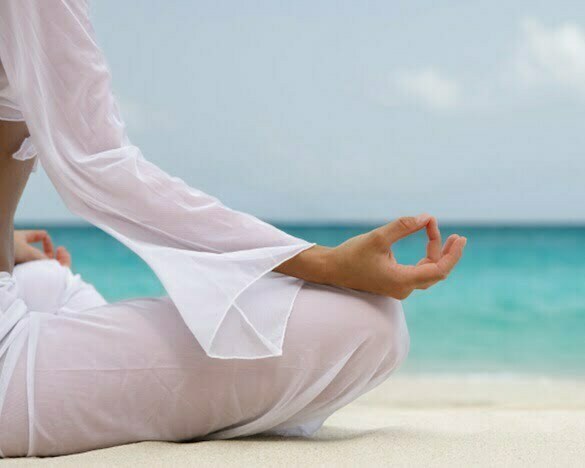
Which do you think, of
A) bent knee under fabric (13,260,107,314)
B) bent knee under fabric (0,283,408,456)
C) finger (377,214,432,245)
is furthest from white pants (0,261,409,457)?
bent knee under fabric (13,260,107,314)

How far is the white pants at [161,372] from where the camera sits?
1132 mm

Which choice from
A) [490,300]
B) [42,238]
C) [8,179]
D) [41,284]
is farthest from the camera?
[490,300]

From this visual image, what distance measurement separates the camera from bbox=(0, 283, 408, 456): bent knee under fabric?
44.6 inches

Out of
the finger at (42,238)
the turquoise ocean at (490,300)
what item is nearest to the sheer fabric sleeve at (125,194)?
the finger at (42,238)

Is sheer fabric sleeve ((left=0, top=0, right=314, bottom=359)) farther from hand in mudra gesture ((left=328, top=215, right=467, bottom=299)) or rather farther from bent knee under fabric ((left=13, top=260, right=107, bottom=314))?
bent knee under fabric ((left=13, top=260, right=107, bottom=314))

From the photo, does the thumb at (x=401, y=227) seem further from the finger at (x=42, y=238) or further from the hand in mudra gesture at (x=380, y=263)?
the finger at (x=42, y=238)

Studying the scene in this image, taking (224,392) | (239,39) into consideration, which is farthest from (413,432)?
(239,39)

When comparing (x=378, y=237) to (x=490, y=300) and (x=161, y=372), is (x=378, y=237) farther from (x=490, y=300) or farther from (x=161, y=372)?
(x=490, y=300)

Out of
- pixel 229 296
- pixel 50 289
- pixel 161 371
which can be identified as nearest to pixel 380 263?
pixel 229 296

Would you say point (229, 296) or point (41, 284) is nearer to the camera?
point (229, 296)

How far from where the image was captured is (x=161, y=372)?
1.14 metres

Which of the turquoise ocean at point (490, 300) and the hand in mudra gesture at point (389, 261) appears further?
the turquoise ocean at point (490, 300)

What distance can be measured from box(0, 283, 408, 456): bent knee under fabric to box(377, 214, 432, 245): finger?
10 cm

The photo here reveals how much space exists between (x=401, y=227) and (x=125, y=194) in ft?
1.13
